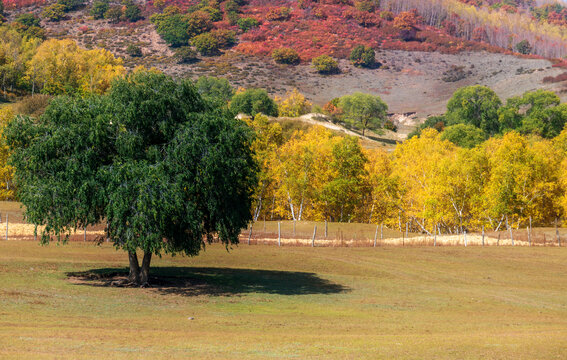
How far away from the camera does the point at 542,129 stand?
172m

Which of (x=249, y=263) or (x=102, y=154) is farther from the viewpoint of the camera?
(x=249, y=263)

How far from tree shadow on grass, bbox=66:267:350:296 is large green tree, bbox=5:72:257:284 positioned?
2.24 metres

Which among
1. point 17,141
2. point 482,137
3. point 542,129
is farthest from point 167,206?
point 542,129

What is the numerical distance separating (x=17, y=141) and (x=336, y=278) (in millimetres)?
23207

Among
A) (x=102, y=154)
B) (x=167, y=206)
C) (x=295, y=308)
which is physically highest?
(x=102, y=154)

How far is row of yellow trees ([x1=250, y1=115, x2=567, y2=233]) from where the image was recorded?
89.5 meters

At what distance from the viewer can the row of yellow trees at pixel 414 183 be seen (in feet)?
294

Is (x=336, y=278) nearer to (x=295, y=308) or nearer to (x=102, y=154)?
(x=295, y=308)

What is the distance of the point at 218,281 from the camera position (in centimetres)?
4153

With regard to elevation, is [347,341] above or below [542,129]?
below

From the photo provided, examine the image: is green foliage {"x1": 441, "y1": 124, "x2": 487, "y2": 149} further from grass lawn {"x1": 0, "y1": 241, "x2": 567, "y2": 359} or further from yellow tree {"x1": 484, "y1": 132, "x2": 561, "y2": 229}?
grass lawn {"x1": 0, "y1": 241, "x2": 567, "y2": 359}

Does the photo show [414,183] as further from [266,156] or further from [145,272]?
[145,272]

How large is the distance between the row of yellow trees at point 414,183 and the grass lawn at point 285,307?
32.3 metres

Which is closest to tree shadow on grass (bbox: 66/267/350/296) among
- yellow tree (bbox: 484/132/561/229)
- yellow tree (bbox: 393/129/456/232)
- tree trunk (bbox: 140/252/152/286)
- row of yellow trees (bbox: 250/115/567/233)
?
tree trunk (bbox: 140/252/152/286)
